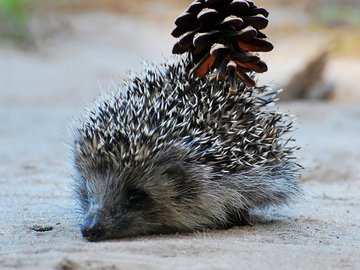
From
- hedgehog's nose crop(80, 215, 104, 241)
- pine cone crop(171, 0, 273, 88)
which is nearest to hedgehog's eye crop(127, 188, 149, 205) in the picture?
hedgehog's nose crop(80, 215, 104, 241)

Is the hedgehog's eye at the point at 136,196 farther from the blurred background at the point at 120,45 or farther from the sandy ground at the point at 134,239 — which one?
the blurred background at the point at 120,45

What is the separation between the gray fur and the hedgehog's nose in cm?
3

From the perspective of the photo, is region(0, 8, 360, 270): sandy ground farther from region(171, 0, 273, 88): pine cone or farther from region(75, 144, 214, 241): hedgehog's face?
region(171, 0, 273, 88): pine cone

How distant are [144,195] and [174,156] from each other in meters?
0.31

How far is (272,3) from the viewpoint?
21016 mm

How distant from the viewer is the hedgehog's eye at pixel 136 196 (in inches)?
188

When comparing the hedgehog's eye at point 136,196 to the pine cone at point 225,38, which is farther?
the pine cone at point 225,38

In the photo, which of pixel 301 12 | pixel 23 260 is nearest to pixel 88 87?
pixel 301 12

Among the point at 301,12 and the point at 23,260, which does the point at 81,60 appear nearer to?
the point at 301,12

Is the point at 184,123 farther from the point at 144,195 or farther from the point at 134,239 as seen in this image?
the point at 134,239

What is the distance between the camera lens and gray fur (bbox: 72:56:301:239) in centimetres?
472

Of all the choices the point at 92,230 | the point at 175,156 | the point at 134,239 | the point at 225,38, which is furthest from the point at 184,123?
the point at 92,230

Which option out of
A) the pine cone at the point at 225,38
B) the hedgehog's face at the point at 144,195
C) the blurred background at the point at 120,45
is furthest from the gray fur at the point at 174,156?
the blurred background at the point at 120,45

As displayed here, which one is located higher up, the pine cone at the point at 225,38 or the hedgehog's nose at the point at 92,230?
the pine cone at the point at 225,38
